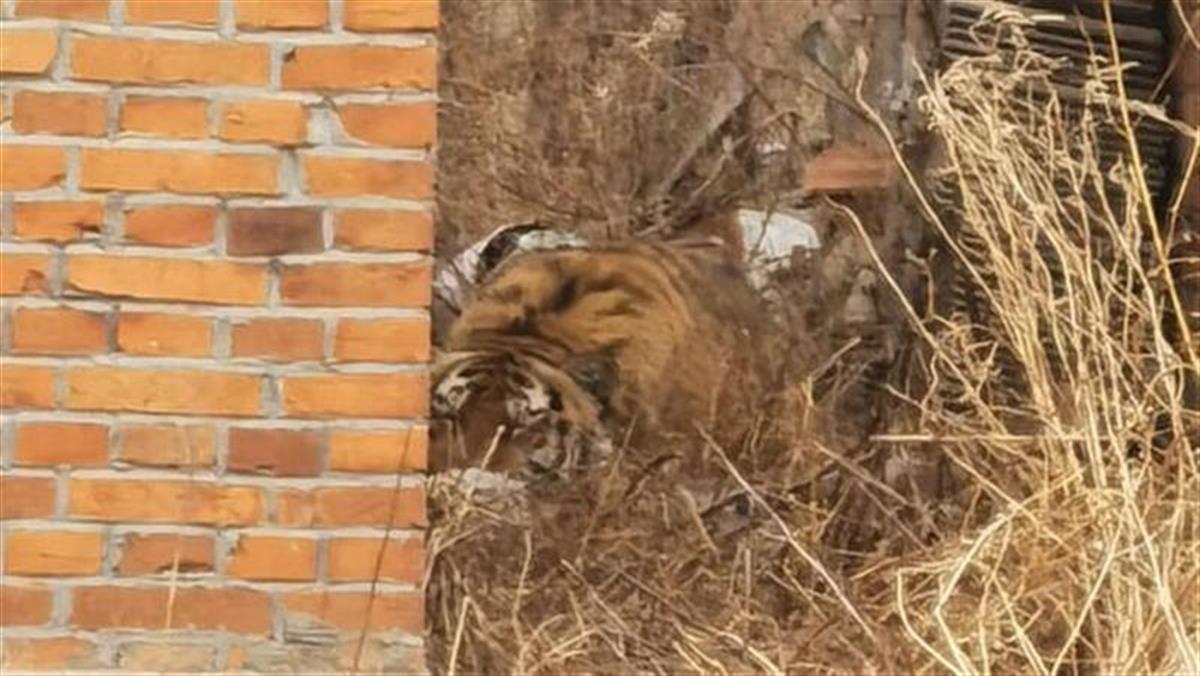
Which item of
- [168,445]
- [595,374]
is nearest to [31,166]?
[168,445]

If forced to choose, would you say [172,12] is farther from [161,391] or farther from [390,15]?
[161,391]

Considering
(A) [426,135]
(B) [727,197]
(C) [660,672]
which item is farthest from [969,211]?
(B) [727,197]

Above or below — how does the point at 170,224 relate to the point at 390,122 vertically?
below

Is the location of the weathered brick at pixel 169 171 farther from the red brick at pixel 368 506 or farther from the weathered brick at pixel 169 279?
the red brick at pixel 368 506

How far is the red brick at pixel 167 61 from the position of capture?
275 cm

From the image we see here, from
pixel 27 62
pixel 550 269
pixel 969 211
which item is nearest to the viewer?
pixel 27 62

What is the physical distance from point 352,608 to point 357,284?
426 millimetres

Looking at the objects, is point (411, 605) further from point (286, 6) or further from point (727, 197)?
point (727, 197)

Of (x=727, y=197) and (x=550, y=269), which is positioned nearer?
(x=550, y=269)

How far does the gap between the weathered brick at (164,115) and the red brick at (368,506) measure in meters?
0.50

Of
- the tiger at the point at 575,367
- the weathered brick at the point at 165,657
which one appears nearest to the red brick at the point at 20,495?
the weathered brick at the point at 165,657

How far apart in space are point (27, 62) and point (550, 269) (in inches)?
114

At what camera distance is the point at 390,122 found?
280 cm

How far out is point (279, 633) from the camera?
2.81 meters
